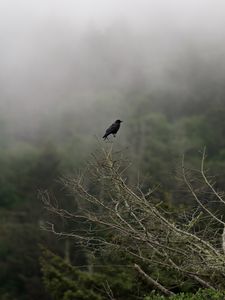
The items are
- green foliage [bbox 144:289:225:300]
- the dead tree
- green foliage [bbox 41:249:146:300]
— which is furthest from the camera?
green foliage [bbox 41:249:146:300]

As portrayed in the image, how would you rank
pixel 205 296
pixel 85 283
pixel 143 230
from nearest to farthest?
pixel 205 296 → pixel 143 230 → pixel 85 283

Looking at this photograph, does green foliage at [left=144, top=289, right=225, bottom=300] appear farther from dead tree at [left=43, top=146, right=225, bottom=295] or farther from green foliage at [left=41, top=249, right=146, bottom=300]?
green foliage at [left=41, top=249, right=146, bottom=300]

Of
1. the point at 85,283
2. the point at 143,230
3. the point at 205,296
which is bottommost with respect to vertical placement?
the point at 85,283

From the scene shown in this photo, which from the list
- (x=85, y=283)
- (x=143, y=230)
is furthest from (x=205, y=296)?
(x=85, y=283)

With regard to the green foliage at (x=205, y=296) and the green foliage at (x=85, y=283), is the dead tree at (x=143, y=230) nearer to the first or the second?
the green foliage at (x=205, y=296)

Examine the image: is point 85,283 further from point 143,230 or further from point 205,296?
point 205,296

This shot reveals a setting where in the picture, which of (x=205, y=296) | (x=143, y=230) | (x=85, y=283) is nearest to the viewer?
(x=205, y=296)

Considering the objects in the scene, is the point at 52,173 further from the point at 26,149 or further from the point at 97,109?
the point at 97,109

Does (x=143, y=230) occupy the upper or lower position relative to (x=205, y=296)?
upper

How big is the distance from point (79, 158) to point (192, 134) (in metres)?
9.67

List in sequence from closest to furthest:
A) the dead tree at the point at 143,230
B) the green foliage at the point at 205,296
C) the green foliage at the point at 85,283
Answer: the green foliage at the point at 205,296 → the dead tree at the point at 143,230 → the green foliage at the point at 85,283

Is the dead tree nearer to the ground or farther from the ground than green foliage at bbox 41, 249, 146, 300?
farther from the ground

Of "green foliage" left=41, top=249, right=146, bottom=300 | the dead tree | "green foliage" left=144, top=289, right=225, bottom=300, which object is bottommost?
"green foliage" left=41, top=249, right=146, bottom=300

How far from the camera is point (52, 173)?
4319cm
